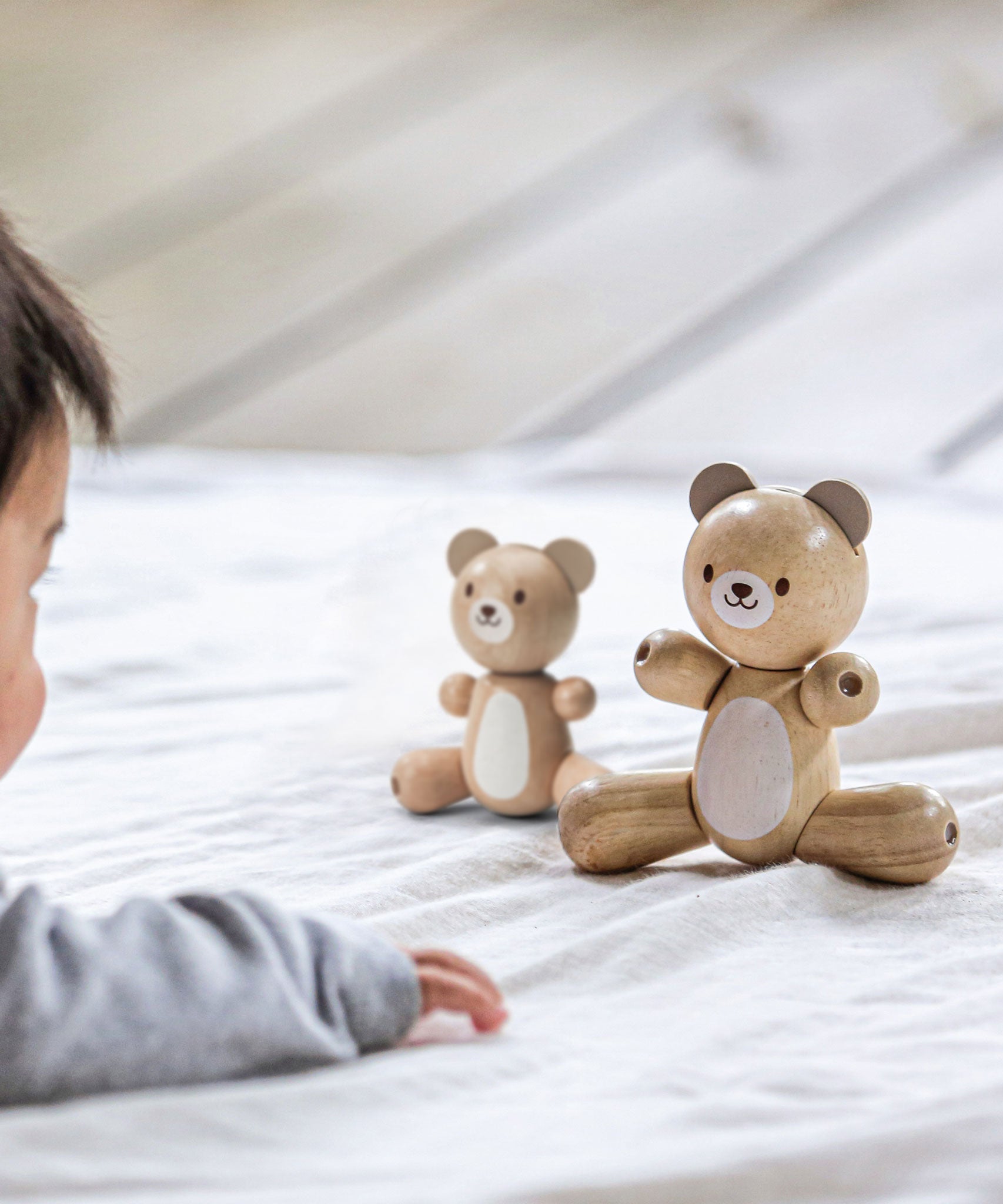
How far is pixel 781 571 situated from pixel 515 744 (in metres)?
0.23

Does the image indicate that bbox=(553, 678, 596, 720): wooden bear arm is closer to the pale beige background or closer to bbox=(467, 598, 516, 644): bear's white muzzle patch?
bbox=(467, 598, 516, 644): bear's white muzzle patch

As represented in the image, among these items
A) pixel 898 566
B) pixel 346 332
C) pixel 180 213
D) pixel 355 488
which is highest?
pixel 180 213

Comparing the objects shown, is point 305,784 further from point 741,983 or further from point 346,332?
point 346,332

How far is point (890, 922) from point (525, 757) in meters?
0.25

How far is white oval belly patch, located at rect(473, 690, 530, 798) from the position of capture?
2.34 ft

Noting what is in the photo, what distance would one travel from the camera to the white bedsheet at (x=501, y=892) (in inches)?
12.5

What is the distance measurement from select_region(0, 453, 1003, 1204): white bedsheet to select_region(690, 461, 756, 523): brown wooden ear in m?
0.19

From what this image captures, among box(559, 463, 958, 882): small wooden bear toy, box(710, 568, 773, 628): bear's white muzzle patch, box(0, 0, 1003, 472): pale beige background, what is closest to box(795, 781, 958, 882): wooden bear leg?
box(559, 463, 958, 882): small wooden bear toy

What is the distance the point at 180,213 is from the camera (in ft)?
7.03

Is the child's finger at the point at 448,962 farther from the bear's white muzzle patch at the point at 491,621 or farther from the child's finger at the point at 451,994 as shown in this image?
the bear's white muzzle patch at the point at 491,621

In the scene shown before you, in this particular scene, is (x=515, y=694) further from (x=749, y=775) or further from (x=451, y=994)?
(x=451, y=994)

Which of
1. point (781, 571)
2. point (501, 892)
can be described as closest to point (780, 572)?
point (781, 571)

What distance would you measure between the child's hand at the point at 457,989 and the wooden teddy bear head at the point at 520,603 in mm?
312

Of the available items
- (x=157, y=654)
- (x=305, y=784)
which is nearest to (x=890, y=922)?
(x=305, y=784)
